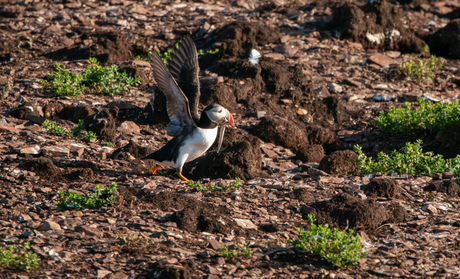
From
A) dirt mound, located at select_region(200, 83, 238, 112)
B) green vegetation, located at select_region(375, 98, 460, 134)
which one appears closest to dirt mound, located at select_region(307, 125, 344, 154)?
green vegetation, located at select_region(375, 98, 460, 134)

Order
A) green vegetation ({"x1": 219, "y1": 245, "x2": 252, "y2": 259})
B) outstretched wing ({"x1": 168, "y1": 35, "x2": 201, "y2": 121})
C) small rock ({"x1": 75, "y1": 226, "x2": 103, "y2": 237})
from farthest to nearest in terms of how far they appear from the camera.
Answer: outstretched wing ({"x1": 168, "y1": 35, "x2": 201, "y2": 121}) → small rock ({"x1": 75, "y1": 226, "x2": 103, "y2": 237}) → green vegetation ({"x1": 219, "y1": 245, "x2": 252, "y2": 259})

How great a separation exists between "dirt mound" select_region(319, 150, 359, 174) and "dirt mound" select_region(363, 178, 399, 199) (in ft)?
2.56

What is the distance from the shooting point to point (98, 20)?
39.7 ft

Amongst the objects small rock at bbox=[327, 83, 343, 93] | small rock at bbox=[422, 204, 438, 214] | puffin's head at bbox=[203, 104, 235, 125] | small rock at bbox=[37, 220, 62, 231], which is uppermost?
puffin's head at bbox=[203, 104, 235, 125]

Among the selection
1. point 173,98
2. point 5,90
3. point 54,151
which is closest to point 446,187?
point 173,98

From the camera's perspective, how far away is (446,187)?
6371 mm

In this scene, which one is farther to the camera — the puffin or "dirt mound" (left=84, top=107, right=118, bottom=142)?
"dirt mound" (left=84, top=107, right=118, bottom=142)

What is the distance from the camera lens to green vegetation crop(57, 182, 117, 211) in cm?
548

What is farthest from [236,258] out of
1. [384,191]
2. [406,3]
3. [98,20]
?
[406,3]

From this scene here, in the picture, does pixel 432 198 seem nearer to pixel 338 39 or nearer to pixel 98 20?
pixel 338 39

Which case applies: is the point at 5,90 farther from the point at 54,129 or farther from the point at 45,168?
the point at 45,168

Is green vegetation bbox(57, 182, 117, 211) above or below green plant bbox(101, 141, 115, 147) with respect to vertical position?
above

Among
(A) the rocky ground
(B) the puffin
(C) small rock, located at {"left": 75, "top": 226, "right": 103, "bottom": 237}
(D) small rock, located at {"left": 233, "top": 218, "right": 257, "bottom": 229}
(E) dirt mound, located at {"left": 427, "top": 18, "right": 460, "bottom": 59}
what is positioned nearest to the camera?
(A) the rocky ground

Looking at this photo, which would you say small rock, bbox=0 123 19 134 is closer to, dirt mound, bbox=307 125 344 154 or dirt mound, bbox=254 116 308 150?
dirt mound, bbox=254 116 308 150
